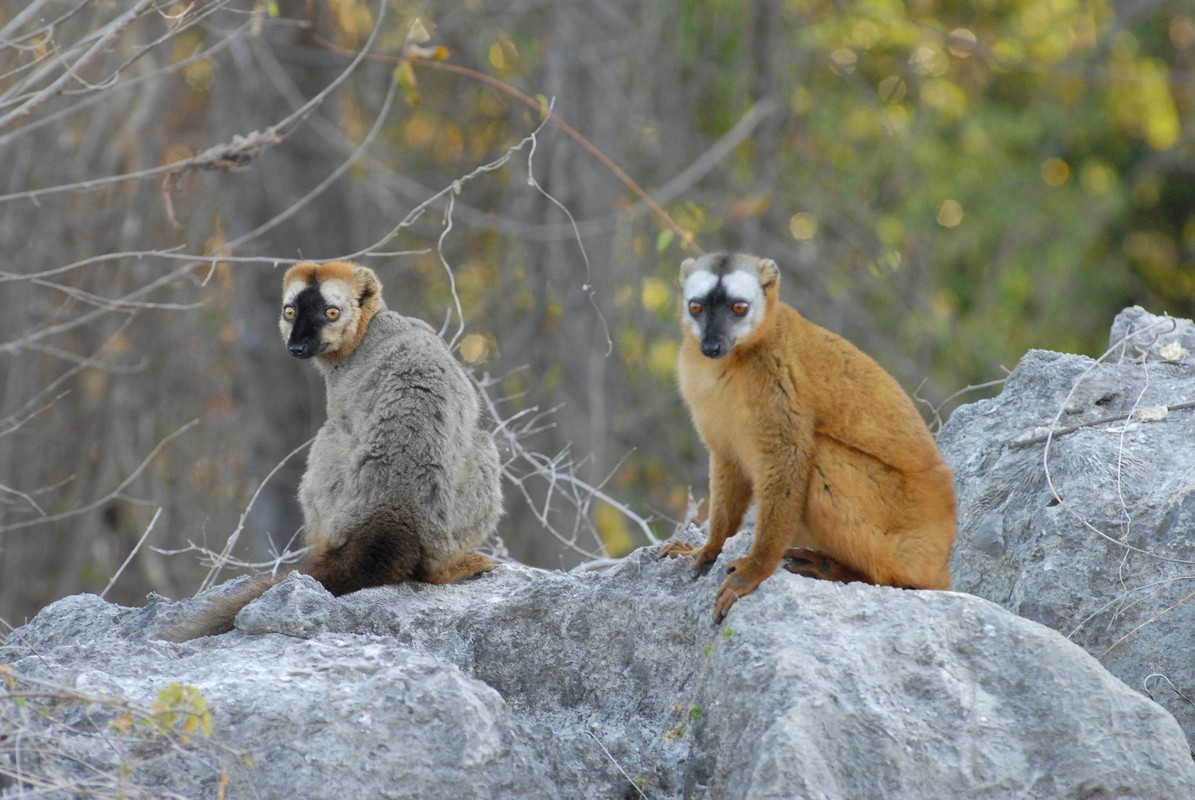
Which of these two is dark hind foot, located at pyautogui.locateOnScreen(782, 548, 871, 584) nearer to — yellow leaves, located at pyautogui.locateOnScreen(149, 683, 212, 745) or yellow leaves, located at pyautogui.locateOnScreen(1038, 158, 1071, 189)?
yellow leaves, located at pyautogui.locateOnScreen(149, 683, 212, 745)

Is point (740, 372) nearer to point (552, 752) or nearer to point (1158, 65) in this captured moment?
point (552, 752)

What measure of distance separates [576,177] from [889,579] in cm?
917

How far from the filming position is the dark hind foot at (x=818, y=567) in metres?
5.50

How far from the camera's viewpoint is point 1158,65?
71.7 feet

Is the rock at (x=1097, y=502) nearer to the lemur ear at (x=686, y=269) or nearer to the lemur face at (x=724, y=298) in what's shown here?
the lemur face at (x=724, y=298)

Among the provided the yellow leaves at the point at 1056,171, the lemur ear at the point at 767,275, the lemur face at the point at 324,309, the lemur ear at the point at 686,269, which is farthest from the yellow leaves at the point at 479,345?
the yellow leaves at the point at 1056,171

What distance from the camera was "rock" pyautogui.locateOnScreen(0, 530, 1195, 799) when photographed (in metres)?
4.25

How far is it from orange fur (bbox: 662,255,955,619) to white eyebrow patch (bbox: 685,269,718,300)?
0.60 ft

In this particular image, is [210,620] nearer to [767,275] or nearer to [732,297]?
[732,297]

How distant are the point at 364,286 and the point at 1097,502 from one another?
3.57m

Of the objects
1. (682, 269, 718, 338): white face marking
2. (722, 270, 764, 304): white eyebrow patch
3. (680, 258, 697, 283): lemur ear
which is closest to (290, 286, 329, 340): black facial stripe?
(680, 258, 697, 283): lemur ear

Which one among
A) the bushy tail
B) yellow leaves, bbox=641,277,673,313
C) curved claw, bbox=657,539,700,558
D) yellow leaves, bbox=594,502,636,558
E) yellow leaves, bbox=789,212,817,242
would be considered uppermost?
yellow leaves, bbox=789,212,817,242

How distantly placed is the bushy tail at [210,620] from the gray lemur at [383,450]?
17 cm

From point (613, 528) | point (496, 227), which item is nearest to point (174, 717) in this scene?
point (496, 227)
